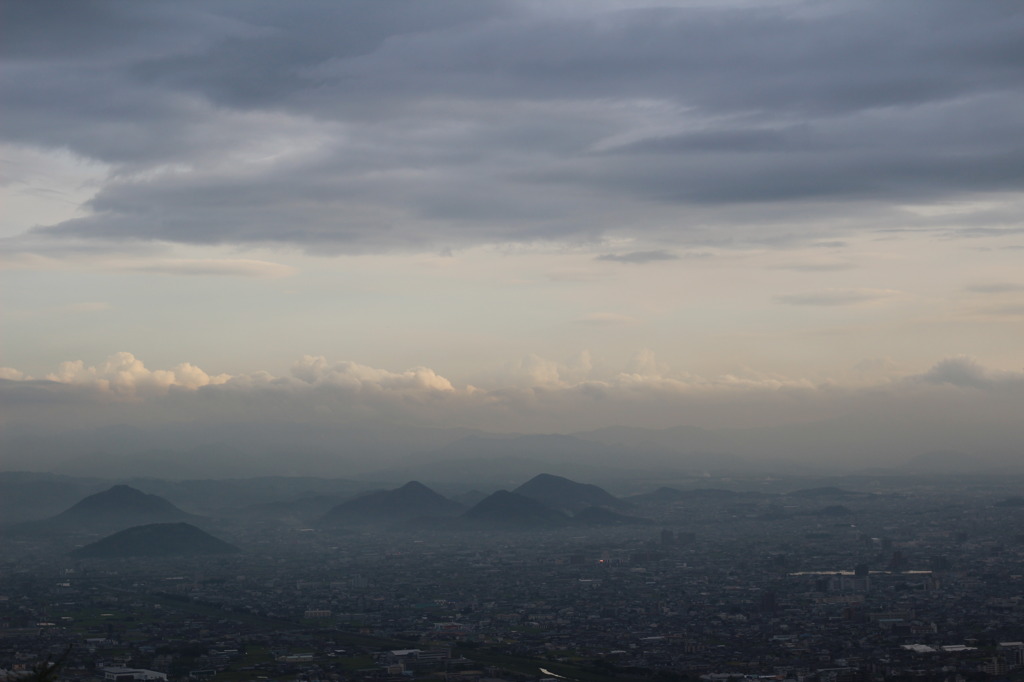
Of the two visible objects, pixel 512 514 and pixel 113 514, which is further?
pixel 113 514

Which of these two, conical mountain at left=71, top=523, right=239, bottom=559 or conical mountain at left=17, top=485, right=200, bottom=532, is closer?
conical mountain at left=71, top=523, right=239, bottom=559

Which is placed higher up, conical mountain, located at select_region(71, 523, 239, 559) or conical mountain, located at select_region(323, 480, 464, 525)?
conical mountain, located at select_region(323, 480, 464, 525)

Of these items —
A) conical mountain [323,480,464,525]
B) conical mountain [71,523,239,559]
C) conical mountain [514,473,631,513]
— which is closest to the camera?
conical mountain [71,523,239,559]

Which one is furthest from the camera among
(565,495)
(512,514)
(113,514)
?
(565,495)

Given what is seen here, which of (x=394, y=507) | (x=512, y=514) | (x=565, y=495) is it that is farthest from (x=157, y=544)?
(x=565, y=495)

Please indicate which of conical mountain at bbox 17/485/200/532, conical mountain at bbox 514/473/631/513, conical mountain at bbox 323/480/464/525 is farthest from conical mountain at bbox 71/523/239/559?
conical mountain at bbox 514/473/631/513

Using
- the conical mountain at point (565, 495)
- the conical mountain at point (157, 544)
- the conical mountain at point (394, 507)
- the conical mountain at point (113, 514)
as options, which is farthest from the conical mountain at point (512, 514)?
the conical mountain at point (157, 544)

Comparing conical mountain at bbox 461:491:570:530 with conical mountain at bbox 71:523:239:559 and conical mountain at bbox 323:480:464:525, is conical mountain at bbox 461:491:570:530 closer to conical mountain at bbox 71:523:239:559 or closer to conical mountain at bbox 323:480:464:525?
conical mountain at bbox 323:480:464:525

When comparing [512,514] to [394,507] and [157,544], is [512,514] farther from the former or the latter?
[157,544]
